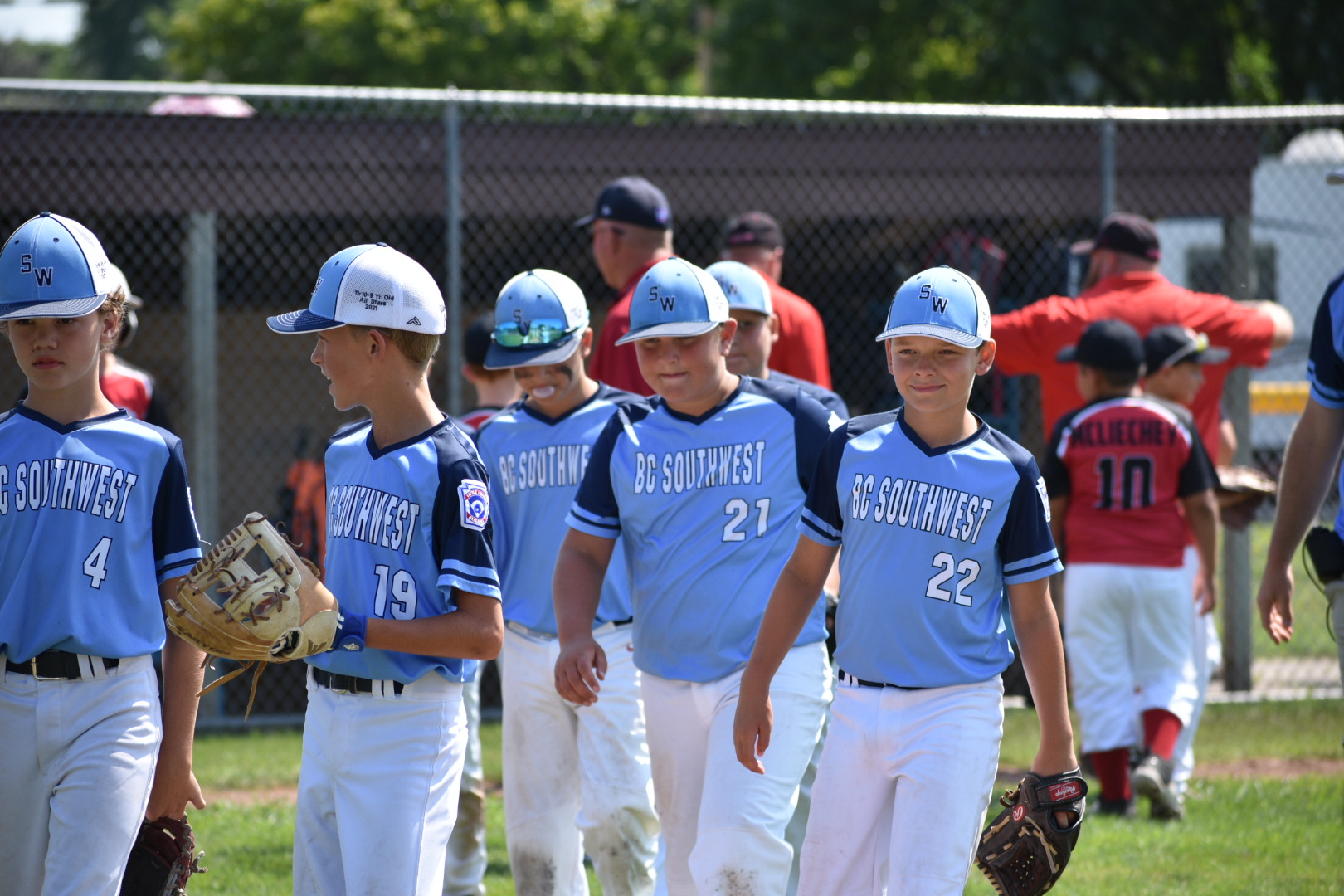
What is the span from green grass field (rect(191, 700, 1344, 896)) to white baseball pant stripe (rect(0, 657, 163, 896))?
2129 mm

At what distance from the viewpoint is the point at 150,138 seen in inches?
312

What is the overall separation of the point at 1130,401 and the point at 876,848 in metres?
3.51

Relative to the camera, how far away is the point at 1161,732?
20.4 ft

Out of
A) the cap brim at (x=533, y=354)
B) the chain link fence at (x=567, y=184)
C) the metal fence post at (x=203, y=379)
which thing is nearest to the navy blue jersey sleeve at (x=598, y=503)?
the cap brim at (x=533, y=354)

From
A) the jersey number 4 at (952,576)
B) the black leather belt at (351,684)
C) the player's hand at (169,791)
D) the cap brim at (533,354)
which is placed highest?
the cap brim at (533,354)

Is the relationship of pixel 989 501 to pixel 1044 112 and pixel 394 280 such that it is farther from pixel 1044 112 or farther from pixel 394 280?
pixel 1044 112

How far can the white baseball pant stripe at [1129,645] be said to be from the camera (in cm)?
627

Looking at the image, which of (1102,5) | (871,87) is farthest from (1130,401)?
(871,87)

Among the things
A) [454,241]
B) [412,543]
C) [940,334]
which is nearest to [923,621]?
[940,334]

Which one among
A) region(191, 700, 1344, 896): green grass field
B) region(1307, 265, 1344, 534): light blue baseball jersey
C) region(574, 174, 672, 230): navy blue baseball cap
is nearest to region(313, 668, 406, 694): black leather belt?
region(191, 700, 1344, 896): green grass field

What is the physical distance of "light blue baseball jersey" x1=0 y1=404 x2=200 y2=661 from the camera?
121 inches

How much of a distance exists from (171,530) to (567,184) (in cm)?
562

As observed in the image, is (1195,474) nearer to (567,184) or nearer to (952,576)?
(952,576)

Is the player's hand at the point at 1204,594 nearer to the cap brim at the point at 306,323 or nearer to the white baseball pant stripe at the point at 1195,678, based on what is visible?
the white baseball pant stripe at the point at 1195,678
